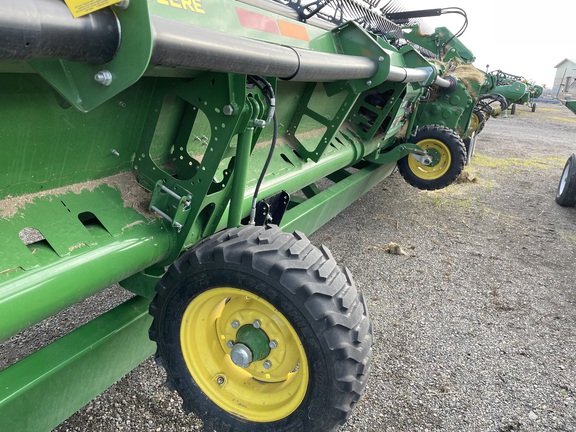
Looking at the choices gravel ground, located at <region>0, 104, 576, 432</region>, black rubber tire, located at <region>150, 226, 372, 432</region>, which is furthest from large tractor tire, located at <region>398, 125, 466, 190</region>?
black rubber tire, located at <region>150, 226, 372, 432</region>

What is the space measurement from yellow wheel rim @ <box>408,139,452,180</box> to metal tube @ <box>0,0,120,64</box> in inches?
190

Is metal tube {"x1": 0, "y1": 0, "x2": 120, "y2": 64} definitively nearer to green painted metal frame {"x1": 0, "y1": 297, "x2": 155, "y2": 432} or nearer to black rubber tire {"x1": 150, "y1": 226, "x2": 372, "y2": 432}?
black rubber tire {"x1": 150, "y1": 226, "x2": 372, "y2": 432}

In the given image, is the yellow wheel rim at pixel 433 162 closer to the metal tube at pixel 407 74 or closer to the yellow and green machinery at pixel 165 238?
the metal tube at pixel 407 74

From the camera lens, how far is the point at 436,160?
5641mm

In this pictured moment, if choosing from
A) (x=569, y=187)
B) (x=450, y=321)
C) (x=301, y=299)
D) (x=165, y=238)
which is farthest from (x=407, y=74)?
(x=569, y=187)

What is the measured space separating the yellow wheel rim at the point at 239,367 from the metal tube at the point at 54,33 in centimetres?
94

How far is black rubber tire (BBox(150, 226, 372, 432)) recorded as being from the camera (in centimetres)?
170

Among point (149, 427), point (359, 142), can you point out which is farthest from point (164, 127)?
point (359, 142)

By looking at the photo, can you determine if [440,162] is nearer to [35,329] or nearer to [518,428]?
[518,428]

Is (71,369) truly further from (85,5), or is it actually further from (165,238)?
(85,5)

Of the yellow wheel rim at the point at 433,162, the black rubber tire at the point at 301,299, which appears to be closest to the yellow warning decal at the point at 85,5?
the black rubber tire at the point at 301,299

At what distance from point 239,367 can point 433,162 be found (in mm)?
4232

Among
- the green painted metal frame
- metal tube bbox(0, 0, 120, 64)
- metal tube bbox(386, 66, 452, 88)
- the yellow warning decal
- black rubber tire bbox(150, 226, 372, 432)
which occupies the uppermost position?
metal tube bbox(386, 66, 452, 88)

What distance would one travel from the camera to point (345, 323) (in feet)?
5.62
